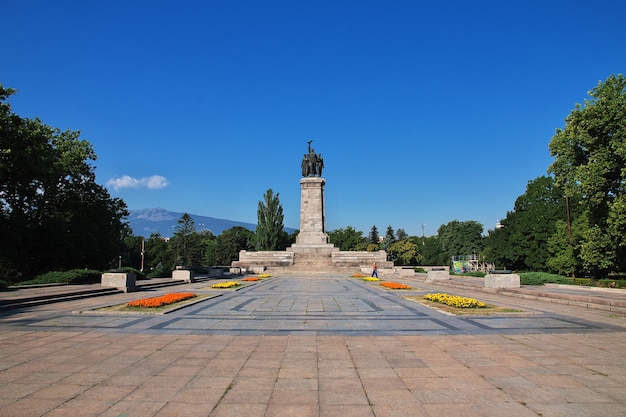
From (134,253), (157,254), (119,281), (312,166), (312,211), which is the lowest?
(157,254)

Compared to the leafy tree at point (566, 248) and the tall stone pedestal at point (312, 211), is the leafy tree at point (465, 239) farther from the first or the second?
the tall stone pedestal at point (312, 211)

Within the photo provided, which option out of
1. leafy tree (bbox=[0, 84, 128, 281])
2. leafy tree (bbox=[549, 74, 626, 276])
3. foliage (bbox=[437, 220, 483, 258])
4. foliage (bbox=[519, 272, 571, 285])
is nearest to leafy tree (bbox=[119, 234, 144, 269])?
leafy tree (bbox=[0, 84, 128, 281])

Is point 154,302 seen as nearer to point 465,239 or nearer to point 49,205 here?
point 49,205

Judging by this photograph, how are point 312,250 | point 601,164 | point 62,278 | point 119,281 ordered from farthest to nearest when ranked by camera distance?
point 312,250 → point 601,164 → point 62,278 → point 119,281

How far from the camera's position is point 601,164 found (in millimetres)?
25609

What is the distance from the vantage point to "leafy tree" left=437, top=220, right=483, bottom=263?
95188mm

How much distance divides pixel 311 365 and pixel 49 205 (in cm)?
3170

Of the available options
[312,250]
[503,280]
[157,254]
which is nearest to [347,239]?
[157,254]

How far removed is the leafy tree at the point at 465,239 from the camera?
312 ft

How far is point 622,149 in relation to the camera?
2316cm

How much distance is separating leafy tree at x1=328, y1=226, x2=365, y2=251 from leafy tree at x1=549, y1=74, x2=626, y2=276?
244ft

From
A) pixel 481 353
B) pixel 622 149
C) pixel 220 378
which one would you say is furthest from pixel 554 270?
pixel 220 378

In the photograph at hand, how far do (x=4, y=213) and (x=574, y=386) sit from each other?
33.5m

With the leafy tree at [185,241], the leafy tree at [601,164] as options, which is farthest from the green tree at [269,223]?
the leafy tree at [601,164]
